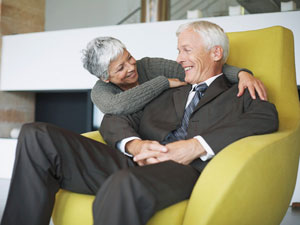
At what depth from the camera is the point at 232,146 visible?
129 cm

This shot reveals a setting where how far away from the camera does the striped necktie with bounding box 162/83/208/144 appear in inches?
69.1

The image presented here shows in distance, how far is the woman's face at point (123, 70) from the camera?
2.06 m

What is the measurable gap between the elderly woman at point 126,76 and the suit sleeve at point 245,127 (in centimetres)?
14

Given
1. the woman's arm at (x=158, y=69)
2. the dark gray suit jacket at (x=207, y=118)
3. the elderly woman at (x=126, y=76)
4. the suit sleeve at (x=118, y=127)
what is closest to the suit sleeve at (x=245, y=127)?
the dark gray suit jacket at (x=207, y=118)

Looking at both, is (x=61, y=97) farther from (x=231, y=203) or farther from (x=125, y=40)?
(x=231, y=203)

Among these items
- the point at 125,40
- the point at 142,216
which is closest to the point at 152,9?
the point at 125,40

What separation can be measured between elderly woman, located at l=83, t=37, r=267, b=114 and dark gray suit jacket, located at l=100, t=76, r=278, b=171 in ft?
0.15

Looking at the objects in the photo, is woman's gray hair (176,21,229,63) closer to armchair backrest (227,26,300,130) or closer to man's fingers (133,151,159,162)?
armchair backrest (227,26,300,130)

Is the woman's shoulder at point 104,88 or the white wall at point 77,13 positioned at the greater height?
the white wall at point 77,13

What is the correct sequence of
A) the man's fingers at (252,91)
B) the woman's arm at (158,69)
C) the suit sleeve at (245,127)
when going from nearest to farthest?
the suit sleeve at (245,127) < the man's fingers at (252,91) < the woman's arm at (158,69)

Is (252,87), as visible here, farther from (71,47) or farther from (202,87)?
(71,47)

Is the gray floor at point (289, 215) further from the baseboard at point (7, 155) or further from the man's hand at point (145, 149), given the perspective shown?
the man's hand at point (145, 149)

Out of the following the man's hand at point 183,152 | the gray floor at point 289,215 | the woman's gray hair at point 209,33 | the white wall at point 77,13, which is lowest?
the gray floor at point 289,215

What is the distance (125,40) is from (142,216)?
2838mm
